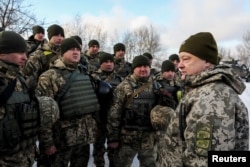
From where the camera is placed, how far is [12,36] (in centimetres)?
278

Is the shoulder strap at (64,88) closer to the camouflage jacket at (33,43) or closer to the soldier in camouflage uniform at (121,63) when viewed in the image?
the camouflage jacket at (33,43)

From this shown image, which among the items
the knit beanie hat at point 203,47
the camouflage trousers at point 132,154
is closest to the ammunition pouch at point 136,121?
the camouflage trousers at point 132,154

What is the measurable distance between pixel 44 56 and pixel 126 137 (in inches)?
82.9

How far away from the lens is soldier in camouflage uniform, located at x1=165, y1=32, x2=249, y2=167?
1.95 meters

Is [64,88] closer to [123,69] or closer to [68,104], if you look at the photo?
[68,104]

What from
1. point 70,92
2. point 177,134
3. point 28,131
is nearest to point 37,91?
point 70,92

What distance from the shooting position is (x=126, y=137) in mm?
4395

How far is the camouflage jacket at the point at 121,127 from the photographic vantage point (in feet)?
14.3

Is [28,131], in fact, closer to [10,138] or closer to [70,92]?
[10,138]

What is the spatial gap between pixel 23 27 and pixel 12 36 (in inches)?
471

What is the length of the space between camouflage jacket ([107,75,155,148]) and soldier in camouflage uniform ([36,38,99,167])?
0.37 meters

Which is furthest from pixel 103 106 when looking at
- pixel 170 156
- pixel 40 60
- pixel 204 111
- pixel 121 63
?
pixel 121 63

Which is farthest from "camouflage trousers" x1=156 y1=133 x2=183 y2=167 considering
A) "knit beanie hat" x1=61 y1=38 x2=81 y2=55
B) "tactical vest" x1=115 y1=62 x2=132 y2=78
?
"tactical vest" x1=115 y1=62 x2=132 y2=78

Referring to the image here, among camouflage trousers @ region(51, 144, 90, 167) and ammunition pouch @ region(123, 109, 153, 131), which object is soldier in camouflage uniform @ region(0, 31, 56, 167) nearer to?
camouflage trousers @ region(51, 144, 90, 167)
